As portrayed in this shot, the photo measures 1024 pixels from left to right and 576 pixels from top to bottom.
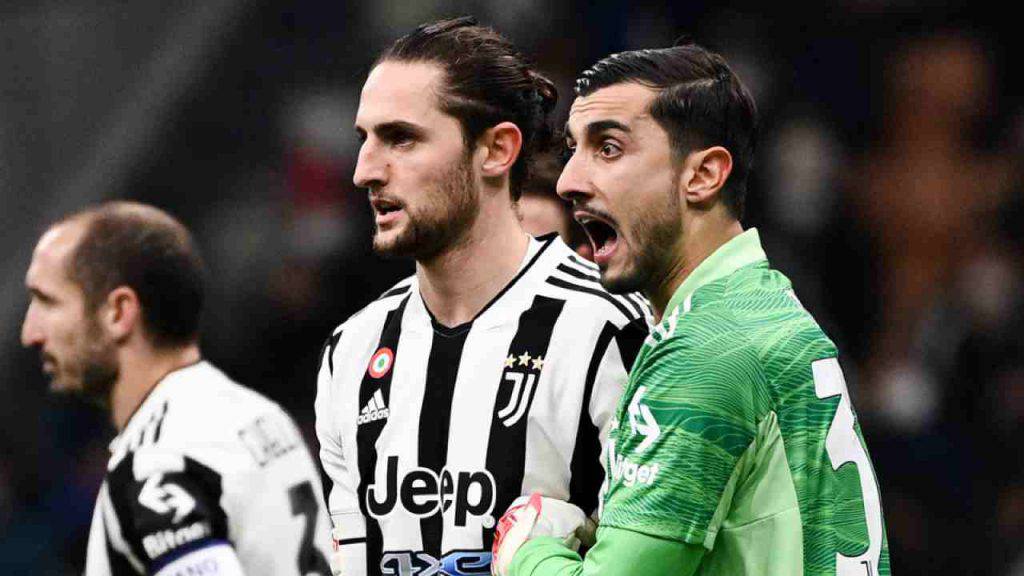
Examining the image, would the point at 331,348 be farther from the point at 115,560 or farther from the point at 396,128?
the point at 115,560

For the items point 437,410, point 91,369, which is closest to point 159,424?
Answer: point 91,369

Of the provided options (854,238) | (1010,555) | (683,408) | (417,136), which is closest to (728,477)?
(683,408)

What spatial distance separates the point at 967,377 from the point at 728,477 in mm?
4854

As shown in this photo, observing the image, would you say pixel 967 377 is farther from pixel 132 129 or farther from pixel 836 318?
pixel 132 129

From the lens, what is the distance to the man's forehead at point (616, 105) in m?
2.71

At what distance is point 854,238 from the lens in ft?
24.0

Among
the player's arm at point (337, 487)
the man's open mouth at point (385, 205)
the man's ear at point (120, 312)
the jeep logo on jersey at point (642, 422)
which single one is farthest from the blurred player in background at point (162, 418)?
the jeep logo on jersey at point (642, 422)

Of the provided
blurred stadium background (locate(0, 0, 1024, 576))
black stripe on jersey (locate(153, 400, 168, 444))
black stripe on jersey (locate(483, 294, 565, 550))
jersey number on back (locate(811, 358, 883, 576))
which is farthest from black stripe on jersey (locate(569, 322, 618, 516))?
blurred stadium background (locate(0, 0, 1024, 576))

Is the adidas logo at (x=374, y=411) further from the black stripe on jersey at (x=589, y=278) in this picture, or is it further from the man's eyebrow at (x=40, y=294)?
the man's eyebrow at (x=40, y=294)

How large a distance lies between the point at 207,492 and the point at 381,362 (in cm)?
65

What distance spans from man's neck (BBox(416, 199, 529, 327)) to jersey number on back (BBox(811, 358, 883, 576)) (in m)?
0.86

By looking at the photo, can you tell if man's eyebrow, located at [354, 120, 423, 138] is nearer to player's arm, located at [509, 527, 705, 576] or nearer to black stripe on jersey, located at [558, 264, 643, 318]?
black stripe on jersey, located at [558, 264, 643, 318]

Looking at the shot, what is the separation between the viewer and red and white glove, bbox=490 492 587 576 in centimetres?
268

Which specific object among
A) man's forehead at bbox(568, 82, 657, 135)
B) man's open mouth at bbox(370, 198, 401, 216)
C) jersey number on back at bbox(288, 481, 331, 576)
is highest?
man's forehead at bbox(568, 82, 657, 135)
